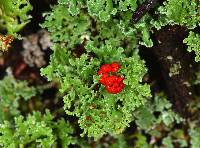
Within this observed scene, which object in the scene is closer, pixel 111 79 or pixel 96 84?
pixel 111 79

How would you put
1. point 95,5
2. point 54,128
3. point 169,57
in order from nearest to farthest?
1. point 95,5
2. point 169,57
3. point 54,128

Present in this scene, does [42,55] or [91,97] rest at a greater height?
[42,55]

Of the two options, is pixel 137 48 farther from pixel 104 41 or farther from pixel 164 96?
pixel 164 96

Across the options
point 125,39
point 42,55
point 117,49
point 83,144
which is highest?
point 42,55

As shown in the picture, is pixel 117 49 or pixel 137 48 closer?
pixel 117 49

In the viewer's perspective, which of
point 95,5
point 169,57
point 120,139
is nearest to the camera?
point 95,5

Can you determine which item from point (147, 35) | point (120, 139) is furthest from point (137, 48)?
point (120, 139)
